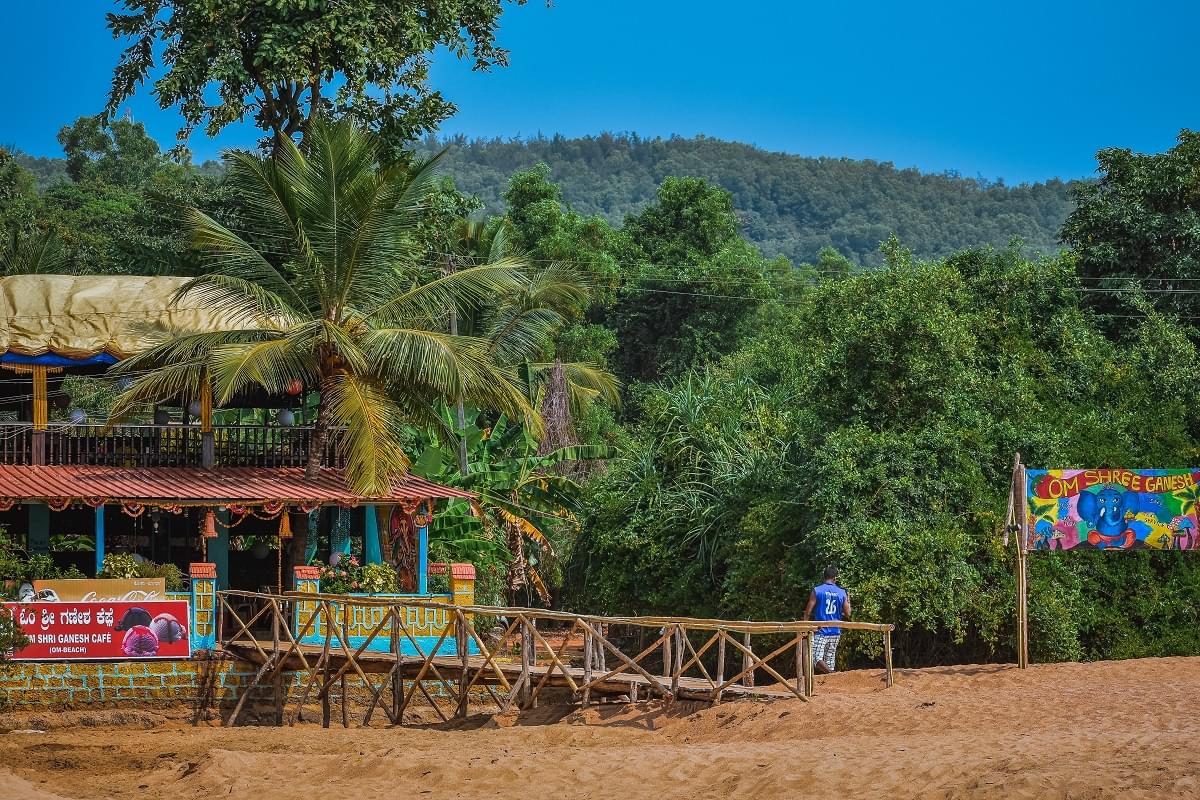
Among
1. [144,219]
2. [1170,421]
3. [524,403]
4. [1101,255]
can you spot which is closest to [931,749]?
[524,403]

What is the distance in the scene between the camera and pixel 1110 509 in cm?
1772

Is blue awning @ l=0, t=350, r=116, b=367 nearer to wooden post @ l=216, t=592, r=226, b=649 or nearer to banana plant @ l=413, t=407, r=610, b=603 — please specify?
wooden post @ l=216, t=592, r=226, b=649

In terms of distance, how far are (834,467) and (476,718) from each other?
6279 mm

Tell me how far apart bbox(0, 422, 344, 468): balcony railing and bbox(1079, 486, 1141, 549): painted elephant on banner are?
12475 mm

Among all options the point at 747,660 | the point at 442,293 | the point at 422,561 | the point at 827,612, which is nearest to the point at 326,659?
the point at 422,561

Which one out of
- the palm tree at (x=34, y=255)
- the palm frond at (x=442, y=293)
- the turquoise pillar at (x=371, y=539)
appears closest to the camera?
the palm frond at (x=442, y=293)

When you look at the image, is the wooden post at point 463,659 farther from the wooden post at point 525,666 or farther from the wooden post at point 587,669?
the wooden post at point 587,669

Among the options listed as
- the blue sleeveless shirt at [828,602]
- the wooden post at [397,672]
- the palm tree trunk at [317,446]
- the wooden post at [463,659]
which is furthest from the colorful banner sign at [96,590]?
the blue sleeveless shirt at [828,602]

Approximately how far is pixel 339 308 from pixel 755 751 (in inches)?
460

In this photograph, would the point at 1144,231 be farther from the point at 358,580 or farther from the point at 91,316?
the point at 91,316

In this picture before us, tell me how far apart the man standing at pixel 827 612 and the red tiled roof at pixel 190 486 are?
7.98 m

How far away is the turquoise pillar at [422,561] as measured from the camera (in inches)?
939

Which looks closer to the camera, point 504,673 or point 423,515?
point 504,673

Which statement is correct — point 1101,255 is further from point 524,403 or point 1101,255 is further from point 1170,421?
point 524,403
